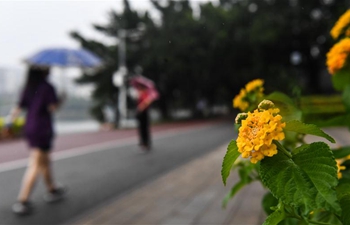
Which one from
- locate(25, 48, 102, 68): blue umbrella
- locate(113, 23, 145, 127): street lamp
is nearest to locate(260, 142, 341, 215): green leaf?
Result: locate(25, 48, 102, 68): blue umbrella

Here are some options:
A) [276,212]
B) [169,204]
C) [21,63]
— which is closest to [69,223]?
[169,204]

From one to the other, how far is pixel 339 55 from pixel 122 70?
27.6 m

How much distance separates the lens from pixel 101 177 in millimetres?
6555

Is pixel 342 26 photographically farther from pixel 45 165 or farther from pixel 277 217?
pixel 45 165

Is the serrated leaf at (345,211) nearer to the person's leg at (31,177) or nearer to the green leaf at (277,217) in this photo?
the green leaf at (277,217)

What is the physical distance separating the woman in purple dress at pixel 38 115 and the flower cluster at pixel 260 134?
4120 millimetres

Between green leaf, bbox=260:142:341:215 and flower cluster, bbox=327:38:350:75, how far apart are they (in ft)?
2.34

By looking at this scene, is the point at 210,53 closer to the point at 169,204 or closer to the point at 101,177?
the point at 101,177

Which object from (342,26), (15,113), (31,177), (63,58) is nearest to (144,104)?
(63,58)

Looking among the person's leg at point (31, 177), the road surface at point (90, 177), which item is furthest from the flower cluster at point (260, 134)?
the person's leg at point (31, 177)

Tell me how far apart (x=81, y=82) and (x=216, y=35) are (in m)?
12.9

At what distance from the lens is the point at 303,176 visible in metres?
0.79

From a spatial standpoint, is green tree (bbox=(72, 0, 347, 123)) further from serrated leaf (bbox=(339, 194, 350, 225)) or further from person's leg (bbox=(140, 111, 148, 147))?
serrated leaf (bbox=(339, 194, 350, 225))

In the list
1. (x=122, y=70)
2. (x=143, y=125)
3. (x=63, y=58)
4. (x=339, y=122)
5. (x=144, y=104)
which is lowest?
(x=143, y=125)
